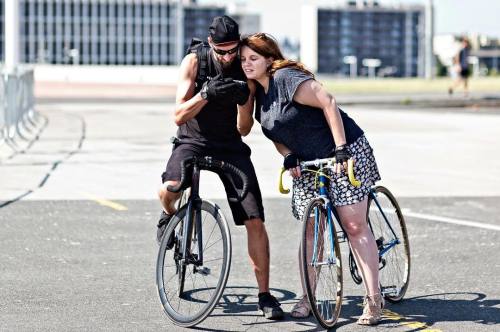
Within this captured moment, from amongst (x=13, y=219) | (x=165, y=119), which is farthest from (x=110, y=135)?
(x=13, y=219)

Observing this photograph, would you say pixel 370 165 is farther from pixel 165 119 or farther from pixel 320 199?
pixel 165 119

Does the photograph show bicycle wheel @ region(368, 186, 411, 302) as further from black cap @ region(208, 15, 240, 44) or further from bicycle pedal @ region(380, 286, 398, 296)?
black cap @ region(208, 15, 240, 44)

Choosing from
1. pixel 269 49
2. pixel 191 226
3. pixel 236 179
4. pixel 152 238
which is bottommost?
pixel 152 238

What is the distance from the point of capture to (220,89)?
6176mm

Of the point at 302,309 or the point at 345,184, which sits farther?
the point at 302,309

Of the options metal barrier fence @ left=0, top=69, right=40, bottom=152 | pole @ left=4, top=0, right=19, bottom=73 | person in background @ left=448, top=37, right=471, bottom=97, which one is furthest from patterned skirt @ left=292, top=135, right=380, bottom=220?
person in background @ left=448, top=37, right=471, bottom=97

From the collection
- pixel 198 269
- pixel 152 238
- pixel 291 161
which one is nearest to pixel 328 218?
pixel 291 161

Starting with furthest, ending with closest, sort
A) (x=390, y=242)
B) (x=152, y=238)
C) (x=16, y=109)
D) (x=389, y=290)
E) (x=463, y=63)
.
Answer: (x=463, y=63) → (x=16, y=109) → (x=152, y=238) → (x=390, y=242) → (x=389, y=290)

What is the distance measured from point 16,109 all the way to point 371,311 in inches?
610

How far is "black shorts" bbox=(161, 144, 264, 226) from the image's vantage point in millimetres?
6684

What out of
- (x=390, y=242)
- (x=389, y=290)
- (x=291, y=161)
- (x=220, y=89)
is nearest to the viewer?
(x=220, y=89)

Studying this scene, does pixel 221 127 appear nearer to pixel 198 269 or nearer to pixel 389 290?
pixel 198 269

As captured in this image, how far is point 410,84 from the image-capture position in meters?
56.4

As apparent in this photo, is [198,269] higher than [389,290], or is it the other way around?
[198,269]
